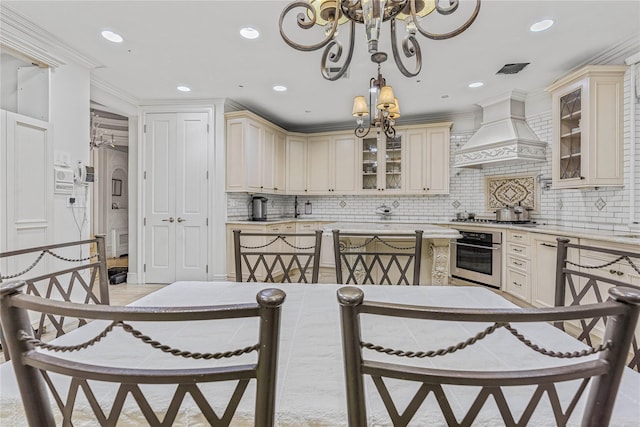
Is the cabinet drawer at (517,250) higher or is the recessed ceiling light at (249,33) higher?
the recessed ceiling light at (249,33)

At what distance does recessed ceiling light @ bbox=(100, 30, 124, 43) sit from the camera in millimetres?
2516

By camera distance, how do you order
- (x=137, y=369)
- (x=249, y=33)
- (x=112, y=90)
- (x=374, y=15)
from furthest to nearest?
(x=112, y=90)
(x=249, y=33)
(x=374, y=15)
(x=137, y=369)

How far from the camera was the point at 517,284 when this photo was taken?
11.3 feet

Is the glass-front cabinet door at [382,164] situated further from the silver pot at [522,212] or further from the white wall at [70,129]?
the white wall at [70,129]

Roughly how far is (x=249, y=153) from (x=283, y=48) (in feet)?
5.67

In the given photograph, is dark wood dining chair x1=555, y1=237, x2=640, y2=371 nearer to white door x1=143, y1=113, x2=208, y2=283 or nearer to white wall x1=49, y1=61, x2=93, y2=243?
white wall x1=49, y1=61, x2=93, y2=243

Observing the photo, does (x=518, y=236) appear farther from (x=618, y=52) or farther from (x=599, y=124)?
(x=618, y=52)

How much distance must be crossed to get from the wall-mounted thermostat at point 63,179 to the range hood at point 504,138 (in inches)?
181

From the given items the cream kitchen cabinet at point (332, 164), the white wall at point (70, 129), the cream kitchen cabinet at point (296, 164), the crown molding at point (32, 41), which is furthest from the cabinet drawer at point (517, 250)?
the crown molding at point (32, 41)

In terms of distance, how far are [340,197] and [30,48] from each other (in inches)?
167

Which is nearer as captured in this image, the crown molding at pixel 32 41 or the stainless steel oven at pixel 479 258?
the crown molding at pixel 32 41

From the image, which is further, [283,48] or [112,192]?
[112,192]

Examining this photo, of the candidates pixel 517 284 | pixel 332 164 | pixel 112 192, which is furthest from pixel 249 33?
pixel 112 192

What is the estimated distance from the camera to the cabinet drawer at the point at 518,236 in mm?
3299
